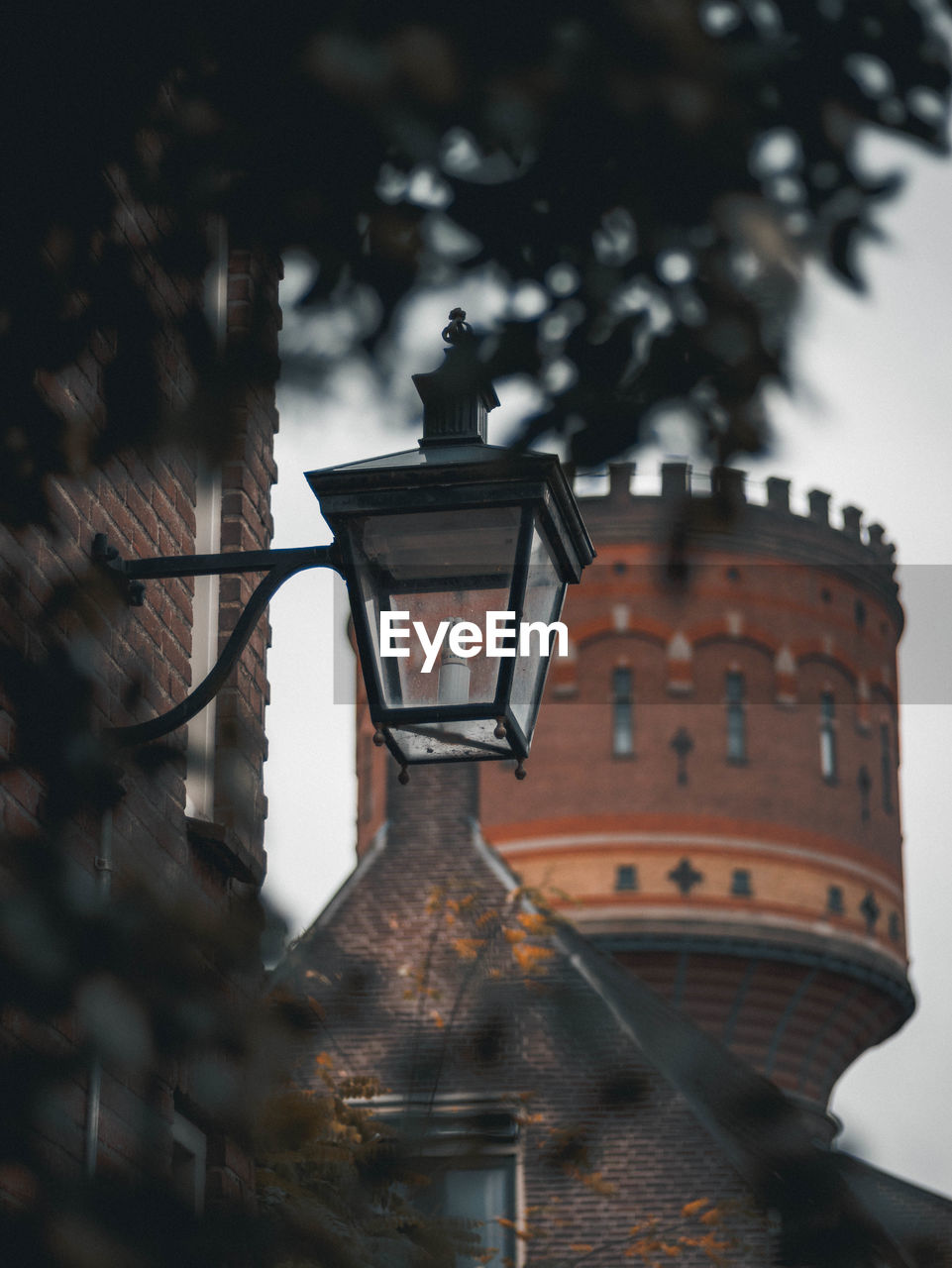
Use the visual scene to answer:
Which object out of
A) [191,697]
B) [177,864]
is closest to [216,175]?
[191,697]

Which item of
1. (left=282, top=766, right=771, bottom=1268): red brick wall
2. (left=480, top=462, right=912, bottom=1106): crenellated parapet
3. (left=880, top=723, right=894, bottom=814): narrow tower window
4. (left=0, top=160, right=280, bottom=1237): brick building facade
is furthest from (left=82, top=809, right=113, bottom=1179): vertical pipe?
(left=880, top=723, right=894, bottom=814): narrow tower window

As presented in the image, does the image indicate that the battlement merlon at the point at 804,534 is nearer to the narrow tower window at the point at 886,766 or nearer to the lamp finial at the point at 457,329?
the narrow tower window at the point at 886,766

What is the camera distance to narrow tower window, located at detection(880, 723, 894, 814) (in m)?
25.4

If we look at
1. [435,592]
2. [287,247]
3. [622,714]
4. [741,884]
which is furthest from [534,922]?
[287,247]

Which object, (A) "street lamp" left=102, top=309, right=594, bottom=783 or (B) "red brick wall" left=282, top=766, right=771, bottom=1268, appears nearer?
(A) "street lamp" left=102, top=309, right=594, bottom=783

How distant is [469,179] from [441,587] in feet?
5.01

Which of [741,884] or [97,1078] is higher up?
[741,884]

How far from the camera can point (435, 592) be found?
3.64 metres

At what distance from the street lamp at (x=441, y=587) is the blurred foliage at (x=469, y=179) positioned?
3.83 feet

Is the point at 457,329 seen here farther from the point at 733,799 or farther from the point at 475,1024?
the point at 733,799

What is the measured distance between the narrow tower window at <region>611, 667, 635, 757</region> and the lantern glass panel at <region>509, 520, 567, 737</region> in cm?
1999

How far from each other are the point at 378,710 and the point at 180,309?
5.30 ft
